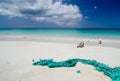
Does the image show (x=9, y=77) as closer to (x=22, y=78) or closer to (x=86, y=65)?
(x=22, y=78)

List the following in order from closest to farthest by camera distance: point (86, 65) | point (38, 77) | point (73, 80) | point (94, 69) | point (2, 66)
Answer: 1. point (73, 80)
2. point (38, 77)
3. point (94, 69)
4. point (86, 65)
5. point (2, 66)

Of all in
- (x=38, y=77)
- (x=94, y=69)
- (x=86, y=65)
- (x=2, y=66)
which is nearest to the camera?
(x=38, y=77)

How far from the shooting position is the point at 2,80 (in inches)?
181

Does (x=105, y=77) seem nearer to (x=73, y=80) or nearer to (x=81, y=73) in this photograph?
(x=81, y=73)

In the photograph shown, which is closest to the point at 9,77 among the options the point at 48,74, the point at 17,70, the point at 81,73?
the point at 17,70

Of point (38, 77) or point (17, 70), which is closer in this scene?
point (38, 77)

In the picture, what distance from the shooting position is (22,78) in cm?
473

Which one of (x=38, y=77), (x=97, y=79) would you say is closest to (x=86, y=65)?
(x=97, y=79)

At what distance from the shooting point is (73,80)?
4.47 metres

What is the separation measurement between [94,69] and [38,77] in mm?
2180

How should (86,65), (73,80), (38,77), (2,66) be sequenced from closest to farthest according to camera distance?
(73,80), (38,77), (86,65), (2,66)

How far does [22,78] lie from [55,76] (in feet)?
3.78

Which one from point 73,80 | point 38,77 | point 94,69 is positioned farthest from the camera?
point 94,69

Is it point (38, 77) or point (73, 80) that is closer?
point (73, 80)
